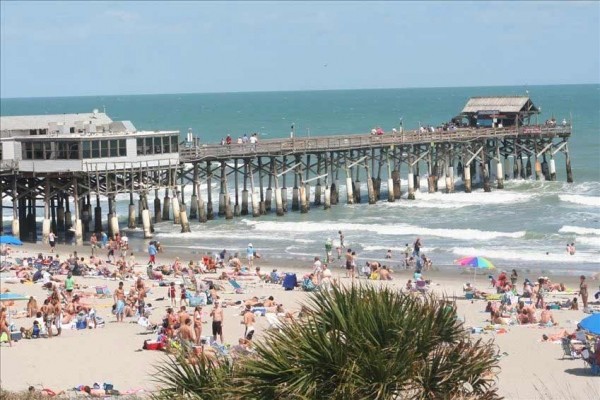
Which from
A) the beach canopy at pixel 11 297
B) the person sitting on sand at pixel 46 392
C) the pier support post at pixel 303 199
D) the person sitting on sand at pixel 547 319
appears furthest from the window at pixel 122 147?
the person sitting on sand at pixel 46 392

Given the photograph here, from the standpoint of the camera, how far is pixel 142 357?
2406 cm

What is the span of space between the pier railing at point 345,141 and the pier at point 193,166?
5 cm

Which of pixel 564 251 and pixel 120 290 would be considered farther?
pixel 564 251

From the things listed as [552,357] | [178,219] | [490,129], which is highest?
[490,129]

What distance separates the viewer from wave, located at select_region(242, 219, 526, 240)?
46812 millimetres

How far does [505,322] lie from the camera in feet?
88.5

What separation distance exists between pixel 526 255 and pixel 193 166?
53.7 feet

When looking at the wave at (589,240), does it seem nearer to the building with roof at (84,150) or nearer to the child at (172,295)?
the building with roof at (84,150)

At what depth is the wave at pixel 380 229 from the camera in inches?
1843

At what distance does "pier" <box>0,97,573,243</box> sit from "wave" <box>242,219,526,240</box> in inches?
104

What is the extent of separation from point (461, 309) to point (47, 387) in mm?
11290

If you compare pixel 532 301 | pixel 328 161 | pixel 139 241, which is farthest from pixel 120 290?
pixel 328 161

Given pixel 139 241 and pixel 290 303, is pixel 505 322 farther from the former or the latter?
pixel 139 241

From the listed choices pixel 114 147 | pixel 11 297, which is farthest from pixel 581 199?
pixel 11 297
